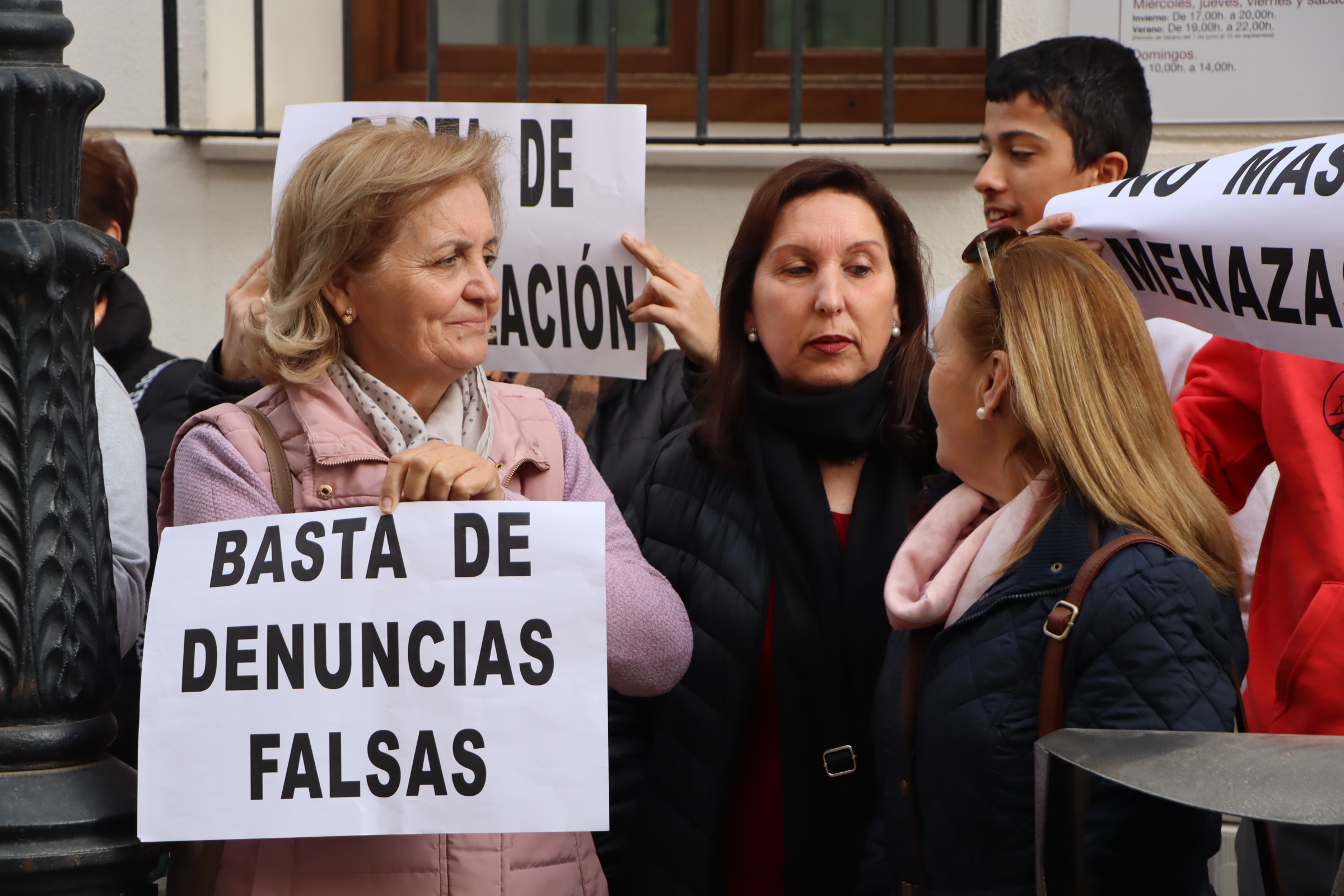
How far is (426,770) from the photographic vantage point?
1910 mm

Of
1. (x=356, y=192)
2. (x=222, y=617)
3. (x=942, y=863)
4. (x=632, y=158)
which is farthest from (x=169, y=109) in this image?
(x=942, y=863)

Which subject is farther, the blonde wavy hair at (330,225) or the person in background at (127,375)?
the person in background at (127,375)

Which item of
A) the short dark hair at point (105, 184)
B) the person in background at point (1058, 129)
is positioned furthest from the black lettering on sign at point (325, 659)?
the short dark hair at point (105, 184)

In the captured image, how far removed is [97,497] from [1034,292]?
55.4 inches

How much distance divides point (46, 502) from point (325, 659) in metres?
0.43

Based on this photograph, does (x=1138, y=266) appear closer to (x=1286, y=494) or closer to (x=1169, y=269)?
(x=1169, y=269)

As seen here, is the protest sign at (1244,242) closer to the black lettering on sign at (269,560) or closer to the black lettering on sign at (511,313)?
the black lettering on sign at (511,313)

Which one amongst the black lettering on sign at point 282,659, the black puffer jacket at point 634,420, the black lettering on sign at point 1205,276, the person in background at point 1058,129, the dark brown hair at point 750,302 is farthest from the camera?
the person in background at point 1058,129

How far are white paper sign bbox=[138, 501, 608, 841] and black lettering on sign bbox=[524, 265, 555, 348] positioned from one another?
0.96 metres

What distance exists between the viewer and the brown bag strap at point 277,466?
6.70 feet

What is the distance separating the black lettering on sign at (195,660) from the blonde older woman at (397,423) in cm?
18

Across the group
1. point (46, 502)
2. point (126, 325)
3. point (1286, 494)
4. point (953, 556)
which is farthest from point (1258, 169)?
point (126, 325)

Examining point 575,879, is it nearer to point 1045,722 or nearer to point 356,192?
point 1045,722

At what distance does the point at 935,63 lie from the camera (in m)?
4.81
